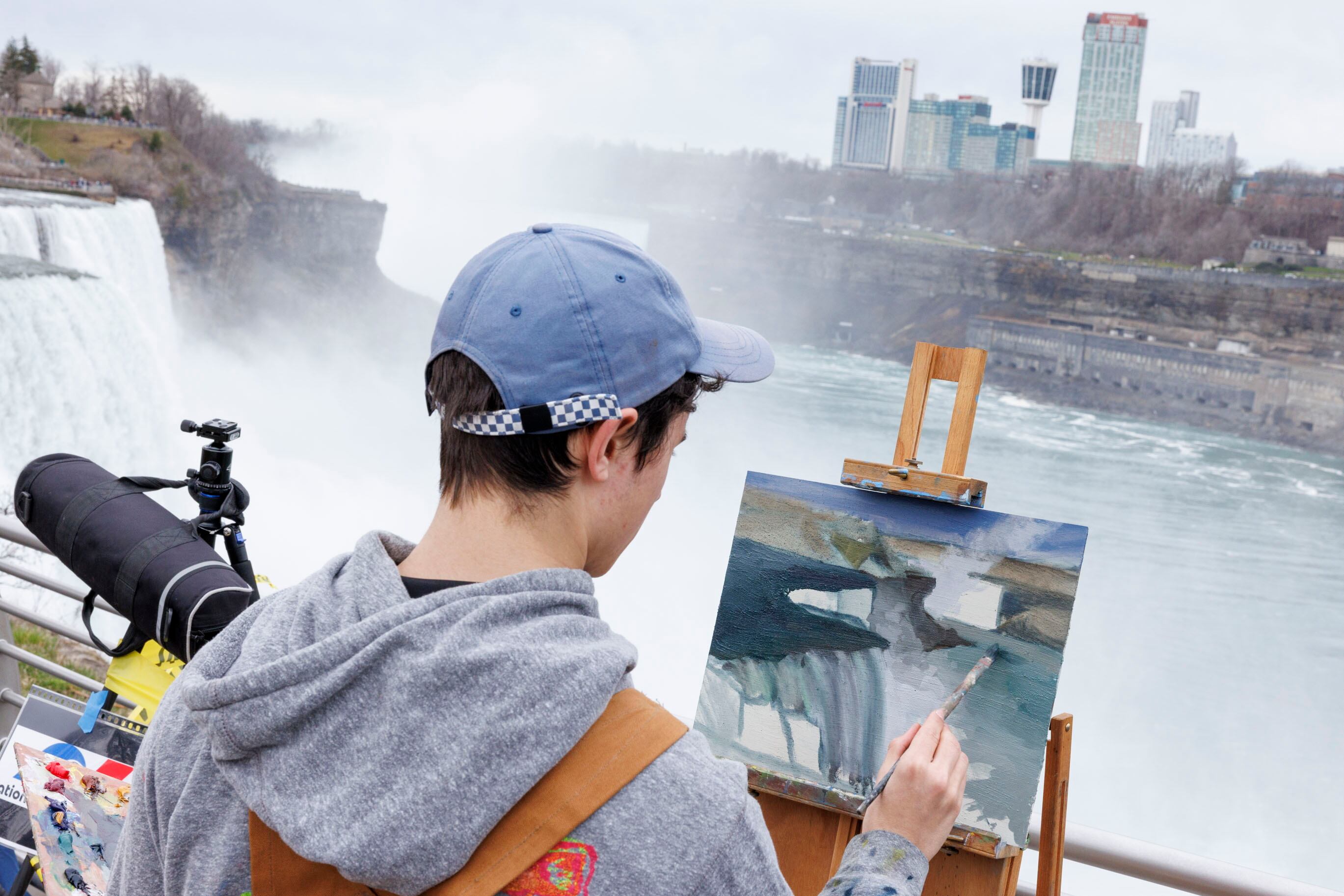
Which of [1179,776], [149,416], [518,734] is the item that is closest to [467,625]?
[518,734]

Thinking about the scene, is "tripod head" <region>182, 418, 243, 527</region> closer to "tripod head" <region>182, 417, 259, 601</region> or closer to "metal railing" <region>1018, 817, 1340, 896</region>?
"tripod head" <region>182, 417, 259, 601</region>

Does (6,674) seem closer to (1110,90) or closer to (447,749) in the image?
(447,749)

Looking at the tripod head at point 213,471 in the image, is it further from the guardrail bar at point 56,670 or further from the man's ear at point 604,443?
the man's ear at point 604,443

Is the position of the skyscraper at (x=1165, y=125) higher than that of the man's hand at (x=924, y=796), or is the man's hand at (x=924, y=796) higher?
the skyscraper at (x=1165, y=125)

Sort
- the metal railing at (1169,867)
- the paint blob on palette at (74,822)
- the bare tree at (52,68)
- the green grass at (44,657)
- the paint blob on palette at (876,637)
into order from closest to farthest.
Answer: the metal railing at (1169,867) < the paint blob on palette at (876,637) < the paint blob on palette at (74,822) < the green grass at (44,657) < the bare tree at (52,68)

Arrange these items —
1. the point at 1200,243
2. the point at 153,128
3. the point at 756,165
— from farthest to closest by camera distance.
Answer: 1. the point at 756,165
2. the point at 1200,243
3. the point at 153,128

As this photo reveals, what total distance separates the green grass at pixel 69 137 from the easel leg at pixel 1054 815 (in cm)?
1912

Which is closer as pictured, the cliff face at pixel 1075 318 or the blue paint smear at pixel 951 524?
the blue paint smear at pixel 951 524

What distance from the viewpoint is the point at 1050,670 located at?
45.7 inches

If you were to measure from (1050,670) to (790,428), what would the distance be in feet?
99.8

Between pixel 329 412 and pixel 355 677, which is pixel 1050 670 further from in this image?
pixel 329 412

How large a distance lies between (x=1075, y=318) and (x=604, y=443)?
1131 inches

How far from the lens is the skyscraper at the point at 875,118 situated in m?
29.7

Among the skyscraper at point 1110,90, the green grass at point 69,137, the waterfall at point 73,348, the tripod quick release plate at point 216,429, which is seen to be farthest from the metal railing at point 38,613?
the skyscraper at point 1110,90
